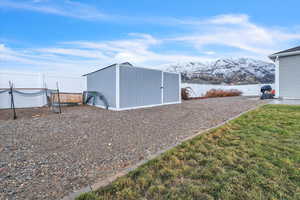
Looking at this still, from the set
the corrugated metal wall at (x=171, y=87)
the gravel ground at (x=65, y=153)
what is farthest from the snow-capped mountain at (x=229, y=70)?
the gravel ground at (x=65, y=153)

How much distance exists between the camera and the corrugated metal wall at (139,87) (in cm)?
627

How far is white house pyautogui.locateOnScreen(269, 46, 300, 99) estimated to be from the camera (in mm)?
7500

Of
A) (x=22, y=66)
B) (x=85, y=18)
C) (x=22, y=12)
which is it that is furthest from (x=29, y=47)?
(x=85, y=18)

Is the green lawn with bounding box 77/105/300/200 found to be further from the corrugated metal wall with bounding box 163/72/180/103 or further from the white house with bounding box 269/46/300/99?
the white house with bounding box 269/46/300/99

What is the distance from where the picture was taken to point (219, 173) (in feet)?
5.20

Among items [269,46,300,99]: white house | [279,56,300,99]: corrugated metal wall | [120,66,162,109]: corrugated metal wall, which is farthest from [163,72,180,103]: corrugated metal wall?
[279,56,300,99]: corrugated metal wall

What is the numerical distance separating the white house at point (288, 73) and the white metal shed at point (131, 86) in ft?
19.4

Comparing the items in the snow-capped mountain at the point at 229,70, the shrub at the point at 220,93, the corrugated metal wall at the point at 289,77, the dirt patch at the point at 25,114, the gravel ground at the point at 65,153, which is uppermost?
the snow-capped mountain at the point at 229,70

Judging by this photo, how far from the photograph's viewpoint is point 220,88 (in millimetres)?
15180

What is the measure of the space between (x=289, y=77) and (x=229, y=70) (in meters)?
16.8

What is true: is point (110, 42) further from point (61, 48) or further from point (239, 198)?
point (239, 198)

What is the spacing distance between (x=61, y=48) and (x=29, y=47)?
1.55m

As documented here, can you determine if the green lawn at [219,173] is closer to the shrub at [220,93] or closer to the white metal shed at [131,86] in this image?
the white metal shed at [131,86]

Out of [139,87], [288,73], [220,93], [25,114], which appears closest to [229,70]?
[220,93]
